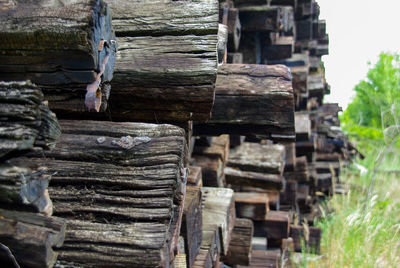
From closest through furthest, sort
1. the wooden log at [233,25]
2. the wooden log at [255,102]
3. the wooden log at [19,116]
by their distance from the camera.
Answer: the wooden log at [19,116], the wooden log at [255,102], the wooden log at [233,25]

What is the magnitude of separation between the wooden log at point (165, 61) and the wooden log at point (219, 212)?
784 mm

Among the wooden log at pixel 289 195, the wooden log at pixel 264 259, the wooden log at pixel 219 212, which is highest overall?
the wooden log at pixel 219 212

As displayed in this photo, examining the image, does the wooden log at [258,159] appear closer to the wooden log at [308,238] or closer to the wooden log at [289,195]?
the wooden log at [289,195]

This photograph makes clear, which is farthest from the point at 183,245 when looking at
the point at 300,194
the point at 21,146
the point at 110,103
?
the point at 300,194

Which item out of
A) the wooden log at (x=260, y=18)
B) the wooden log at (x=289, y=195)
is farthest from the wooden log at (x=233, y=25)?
the wooden log at (x=289, y=195)

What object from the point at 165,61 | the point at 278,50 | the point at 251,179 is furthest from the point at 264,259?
the point at 165,61

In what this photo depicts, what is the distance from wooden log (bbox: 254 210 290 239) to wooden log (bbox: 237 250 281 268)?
0.23 metres

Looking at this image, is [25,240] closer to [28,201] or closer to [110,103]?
[28,201]

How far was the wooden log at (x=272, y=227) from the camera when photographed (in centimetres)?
394

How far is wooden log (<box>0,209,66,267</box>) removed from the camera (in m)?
1.00

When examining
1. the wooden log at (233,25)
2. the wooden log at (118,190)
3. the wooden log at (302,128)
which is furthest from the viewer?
the wooden log at (302,128)

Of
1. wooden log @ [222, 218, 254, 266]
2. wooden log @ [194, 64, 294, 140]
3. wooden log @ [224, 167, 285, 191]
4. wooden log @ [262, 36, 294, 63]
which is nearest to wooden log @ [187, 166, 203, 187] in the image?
wooden log @ [194, 64, 294, 140]

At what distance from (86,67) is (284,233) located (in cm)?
309

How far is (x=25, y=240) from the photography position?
3.29 feet
